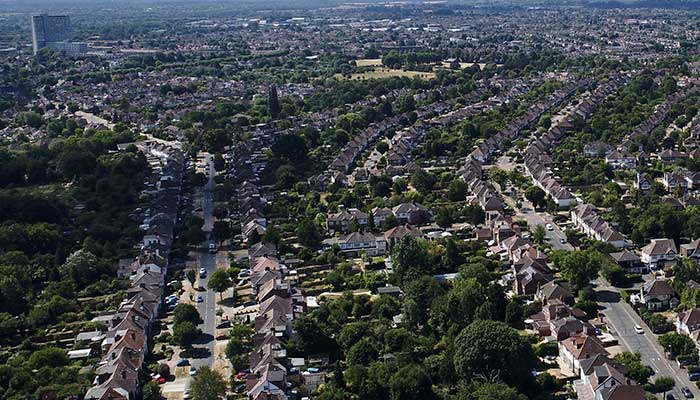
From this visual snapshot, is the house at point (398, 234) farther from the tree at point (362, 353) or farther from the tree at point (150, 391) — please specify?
the tree at point (150, 391)

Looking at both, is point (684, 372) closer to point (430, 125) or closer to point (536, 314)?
point (536, 314)

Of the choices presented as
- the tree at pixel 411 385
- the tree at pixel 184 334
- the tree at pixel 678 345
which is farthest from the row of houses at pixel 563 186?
the tree at pixel 184 334

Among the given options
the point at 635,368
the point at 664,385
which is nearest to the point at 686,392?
the point at 664,385

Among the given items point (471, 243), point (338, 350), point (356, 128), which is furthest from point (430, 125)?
point (338, 350)

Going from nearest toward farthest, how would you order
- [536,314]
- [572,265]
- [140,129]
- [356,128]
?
1. [536,314]
2. [572,265]
3. [356,128]
4. [140,129]

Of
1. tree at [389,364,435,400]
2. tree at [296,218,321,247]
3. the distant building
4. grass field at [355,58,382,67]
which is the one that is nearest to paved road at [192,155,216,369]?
tree at [296,218,321,247]

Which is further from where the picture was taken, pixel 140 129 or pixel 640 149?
pixel 140 129

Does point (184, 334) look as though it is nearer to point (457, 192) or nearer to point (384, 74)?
point (457, 192)
